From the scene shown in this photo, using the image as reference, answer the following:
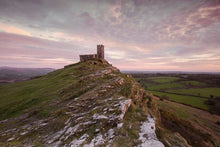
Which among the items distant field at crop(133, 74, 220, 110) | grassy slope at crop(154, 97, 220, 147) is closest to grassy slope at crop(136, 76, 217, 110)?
distant field at crop(133, 74, 220, 110)

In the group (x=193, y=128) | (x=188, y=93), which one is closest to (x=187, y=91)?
(x=188, y=93)

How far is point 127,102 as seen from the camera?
30.8 ft

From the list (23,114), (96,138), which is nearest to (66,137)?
(96,138)

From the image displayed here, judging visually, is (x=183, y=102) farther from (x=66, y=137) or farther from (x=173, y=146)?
(x=66, y=137)

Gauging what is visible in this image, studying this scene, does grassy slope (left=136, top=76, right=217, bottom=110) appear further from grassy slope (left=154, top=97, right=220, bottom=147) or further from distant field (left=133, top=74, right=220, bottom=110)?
grassy slope (left=154, top=97, right=220, bottom=147)

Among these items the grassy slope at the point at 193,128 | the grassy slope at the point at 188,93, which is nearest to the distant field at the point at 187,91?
the grassy slope at the point at 188,93

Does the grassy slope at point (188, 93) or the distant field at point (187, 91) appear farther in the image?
the distant field at point (187, 91)

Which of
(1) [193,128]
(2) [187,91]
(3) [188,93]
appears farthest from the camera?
(2) [187,91]

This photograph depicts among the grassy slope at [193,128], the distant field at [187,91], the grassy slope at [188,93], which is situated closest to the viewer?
the grassy slope at [193,128]

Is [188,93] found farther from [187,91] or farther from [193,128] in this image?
[193,128]

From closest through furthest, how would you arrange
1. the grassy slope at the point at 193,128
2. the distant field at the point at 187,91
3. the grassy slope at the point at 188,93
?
the grassy slope at the point at 193,128 < the grassy slope at the point at 188,93 < the distant field at the point at 187,91

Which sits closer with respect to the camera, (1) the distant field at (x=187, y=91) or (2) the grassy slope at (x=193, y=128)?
(2) the grassy slope at (x=193, y=128)

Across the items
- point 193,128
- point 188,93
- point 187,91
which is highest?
point 193,128

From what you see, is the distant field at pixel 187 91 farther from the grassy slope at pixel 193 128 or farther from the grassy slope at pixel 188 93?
the grassy slope at pixel 193 128
